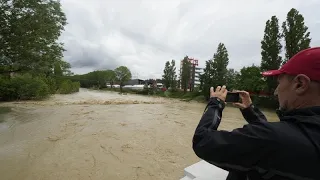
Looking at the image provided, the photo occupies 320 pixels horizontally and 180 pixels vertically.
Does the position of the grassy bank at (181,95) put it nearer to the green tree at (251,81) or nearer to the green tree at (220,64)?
the green tree at (220,64)

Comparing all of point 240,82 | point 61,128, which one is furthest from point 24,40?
point 240,82

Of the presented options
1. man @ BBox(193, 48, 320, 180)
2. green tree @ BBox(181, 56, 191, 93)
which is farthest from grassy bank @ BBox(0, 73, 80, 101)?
green tree @ BBox(181, 56, 191, 93)

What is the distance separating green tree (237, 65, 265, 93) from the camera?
2839 centimetres

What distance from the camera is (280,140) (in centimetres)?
93

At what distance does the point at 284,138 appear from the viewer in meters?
0.92

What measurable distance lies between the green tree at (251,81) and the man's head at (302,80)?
28.2 metres

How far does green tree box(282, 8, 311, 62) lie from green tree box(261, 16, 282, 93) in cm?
106

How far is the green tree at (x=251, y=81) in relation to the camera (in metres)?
28.4

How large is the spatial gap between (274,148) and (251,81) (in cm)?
3084

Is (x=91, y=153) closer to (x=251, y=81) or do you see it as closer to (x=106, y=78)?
(x=251, y=81)

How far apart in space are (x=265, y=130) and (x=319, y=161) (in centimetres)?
23

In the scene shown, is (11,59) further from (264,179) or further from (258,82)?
(258,82)

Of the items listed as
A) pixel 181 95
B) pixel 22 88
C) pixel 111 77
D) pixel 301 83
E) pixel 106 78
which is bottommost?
pixel 181 95

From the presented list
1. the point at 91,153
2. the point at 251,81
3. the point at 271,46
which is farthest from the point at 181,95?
the point at 91,153
